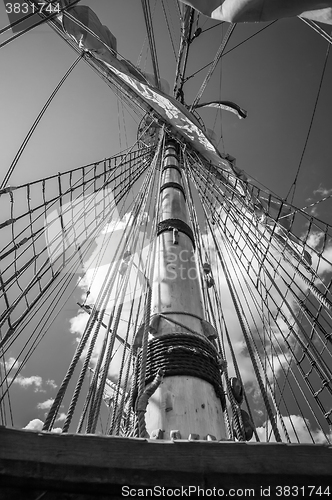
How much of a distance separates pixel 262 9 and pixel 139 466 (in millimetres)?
1953

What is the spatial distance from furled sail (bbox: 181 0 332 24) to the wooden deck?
174 cm

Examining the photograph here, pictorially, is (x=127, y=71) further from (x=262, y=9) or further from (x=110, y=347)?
(x=110, y=347)

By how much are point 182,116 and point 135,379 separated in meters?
4.54

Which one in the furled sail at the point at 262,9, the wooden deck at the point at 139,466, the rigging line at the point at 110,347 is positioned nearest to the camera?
the wooden deck at the point at 139,466

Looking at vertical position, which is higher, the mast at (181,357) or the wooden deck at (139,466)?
the mast at (181,357)

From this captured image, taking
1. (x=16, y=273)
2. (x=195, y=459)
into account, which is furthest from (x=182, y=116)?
(x=195, y=459)

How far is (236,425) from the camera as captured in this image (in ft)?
6.54

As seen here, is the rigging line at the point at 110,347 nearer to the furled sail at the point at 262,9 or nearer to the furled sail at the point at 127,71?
the furled sail at the point at 127,71

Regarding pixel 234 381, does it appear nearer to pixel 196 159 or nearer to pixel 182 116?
pixel 182 116

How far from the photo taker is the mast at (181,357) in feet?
5.43

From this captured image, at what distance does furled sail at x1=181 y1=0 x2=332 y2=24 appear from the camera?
1418 mm

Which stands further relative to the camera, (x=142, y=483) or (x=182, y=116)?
(x=182, y=116)

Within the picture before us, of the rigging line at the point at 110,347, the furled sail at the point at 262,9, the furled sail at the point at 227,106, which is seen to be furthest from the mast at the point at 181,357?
the furled sail at the point at 227,106

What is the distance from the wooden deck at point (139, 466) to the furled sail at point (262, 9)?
174cm
